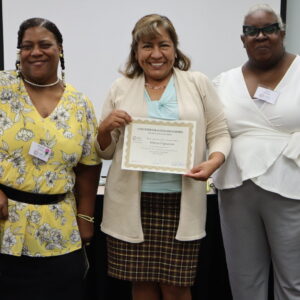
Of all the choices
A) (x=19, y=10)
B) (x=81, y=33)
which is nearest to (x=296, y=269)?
(x=81, y=33)

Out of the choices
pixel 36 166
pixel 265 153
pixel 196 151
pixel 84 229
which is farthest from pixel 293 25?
pixel 36 166

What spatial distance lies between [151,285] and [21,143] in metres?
0.85

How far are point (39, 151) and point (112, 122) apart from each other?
305mm

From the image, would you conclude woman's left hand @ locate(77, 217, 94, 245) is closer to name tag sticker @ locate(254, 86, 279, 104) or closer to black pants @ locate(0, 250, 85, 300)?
black pants @ locate(0, 250, 85, 300)

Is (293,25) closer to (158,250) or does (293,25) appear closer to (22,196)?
(158,250)

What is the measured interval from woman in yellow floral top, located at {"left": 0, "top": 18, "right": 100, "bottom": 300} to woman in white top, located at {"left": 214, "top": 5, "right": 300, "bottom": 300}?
669mm

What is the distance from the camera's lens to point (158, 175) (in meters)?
1.81

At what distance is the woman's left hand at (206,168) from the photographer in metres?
1.70

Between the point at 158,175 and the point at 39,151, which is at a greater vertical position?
the point at 39,151

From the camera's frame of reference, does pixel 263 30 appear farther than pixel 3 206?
Yes

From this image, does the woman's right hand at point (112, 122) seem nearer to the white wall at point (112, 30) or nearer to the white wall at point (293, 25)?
the white wall at point (112, 30)

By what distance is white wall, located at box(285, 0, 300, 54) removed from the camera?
11.4ft

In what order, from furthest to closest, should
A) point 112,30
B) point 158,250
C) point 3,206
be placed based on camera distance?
point 112,30, point 158,250, point 3,206

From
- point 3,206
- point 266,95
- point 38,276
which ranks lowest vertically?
point 38,276
